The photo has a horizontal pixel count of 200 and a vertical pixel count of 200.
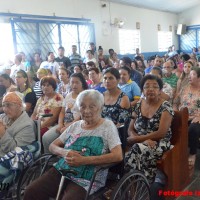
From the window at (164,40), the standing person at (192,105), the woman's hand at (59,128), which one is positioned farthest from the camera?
the window at (164,40)

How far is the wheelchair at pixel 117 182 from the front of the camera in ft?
5.02

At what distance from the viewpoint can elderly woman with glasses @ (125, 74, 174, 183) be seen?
6.54ft

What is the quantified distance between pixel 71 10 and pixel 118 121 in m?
5.93

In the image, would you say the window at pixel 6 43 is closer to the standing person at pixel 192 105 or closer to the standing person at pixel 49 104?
the standing person at pixel 49 104

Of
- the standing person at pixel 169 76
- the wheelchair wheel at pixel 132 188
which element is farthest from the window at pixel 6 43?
the wheelchair wheel at pixel 132 188

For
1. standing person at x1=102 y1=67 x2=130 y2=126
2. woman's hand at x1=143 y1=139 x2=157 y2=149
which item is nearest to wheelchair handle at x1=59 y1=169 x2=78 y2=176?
woman's hand at x1=143 y1=139 x2=157 y2=149

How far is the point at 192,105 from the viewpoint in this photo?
9.27ft

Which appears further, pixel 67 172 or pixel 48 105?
pixel 48 105

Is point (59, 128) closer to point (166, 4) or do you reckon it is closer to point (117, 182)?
point (117, 182)

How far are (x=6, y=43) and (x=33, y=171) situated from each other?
4.71m

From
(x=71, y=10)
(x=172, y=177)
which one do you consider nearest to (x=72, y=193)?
(x=172, y=177)

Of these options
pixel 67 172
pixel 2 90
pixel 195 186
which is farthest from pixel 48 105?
pixel 195 186

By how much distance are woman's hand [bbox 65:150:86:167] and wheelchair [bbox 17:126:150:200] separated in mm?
49

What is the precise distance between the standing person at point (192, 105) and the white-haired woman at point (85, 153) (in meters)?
1.20
